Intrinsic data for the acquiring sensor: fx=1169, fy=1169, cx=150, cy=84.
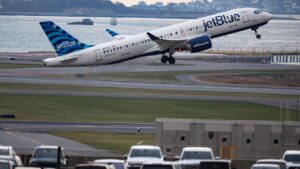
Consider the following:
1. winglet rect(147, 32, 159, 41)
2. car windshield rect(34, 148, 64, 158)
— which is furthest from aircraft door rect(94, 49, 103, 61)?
car windshield rect(34, 148, 64, 158)

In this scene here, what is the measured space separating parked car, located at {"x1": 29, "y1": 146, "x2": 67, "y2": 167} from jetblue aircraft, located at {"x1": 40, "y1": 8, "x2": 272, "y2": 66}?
6221 cm

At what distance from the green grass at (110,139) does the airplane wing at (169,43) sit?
43.8 meters

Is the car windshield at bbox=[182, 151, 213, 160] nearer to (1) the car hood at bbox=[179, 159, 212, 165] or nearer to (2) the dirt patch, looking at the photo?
(1) the car hood at bbox=[179, 159, 212, 165]

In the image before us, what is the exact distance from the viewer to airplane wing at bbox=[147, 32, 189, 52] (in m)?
119

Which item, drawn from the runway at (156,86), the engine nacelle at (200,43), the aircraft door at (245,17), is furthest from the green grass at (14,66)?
the aircraft door at (245,17)

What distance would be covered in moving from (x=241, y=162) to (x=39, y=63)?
3599 inches

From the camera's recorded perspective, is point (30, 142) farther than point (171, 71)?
No

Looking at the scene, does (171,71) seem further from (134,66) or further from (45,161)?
(45,161)

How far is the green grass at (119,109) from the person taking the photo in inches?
3418

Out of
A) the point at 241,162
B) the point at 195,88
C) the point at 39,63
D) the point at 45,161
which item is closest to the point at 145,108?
the point at 195,88

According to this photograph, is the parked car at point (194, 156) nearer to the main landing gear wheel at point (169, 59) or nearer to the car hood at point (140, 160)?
the car hood at point (140, 160)

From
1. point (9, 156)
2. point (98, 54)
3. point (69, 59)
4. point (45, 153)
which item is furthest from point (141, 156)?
point (98, 54)

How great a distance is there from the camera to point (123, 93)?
106m

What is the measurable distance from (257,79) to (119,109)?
39.3 m
